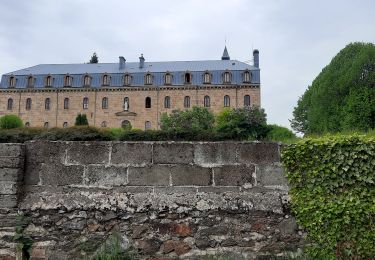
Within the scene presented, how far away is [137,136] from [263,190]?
18.6 m

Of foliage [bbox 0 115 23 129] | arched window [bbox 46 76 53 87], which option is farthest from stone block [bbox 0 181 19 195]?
arched window [bbox 46 76 53 87]

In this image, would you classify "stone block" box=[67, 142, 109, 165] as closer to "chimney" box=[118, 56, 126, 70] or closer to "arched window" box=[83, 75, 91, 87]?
"arched window" box=[83, 75, 91, 87]

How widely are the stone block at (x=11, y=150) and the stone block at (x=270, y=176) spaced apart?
2.76m

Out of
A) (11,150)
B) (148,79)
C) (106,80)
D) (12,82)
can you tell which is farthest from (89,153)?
(12,82)

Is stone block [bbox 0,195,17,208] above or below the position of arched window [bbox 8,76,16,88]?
below

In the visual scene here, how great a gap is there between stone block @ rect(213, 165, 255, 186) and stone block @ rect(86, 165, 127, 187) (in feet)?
3.57

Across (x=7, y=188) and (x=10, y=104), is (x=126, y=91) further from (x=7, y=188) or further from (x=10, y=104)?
(x=7, y=188)

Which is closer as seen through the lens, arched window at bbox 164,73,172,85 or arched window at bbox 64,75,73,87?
arched window at bbox 164,73,172,85

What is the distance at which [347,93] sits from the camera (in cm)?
3700

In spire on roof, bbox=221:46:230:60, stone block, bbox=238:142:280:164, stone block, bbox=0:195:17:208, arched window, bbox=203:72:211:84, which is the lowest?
stone block, bbox=0:195:17:208

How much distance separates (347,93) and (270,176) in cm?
3526

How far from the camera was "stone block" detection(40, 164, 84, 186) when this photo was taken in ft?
15.6

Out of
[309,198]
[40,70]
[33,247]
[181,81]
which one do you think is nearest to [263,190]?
[309,198]

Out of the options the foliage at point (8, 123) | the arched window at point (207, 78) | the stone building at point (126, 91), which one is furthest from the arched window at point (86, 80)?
the foliage at point (8, 123)
